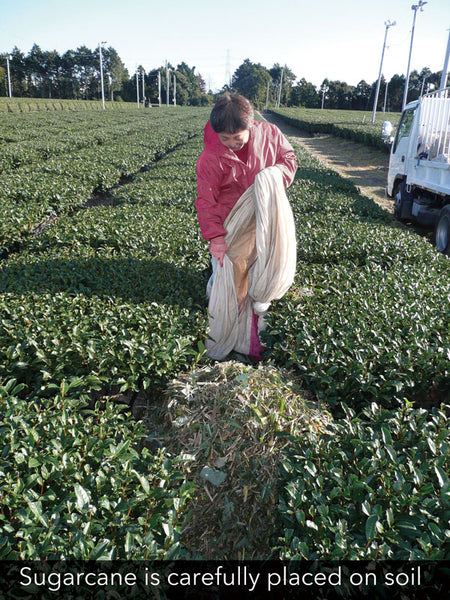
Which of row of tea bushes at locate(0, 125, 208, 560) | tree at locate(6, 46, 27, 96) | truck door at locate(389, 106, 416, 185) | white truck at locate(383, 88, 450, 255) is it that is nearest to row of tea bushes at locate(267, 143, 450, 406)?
row of tea bushes at locate(0, 125, 208, 560)

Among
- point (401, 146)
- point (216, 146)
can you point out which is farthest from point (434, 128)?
point (216, 146)

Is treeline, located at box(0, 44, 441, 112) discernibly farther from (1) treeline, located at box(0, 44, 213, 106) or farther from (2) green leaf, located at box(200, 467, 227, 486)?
(2) green leaf, located at box(200, 467, 227, 486)

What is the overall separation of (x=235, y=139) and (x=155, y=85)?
114 m

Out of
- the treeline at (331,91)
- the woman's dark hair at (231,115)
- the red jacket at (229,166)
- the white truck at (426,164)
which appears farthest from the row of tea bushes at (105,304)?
the treeline at (331,91)

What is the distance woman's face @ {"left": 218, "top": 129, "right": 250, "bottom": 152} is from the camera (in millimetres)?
3031

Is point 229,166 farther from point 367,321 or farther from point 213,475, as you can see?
point 213,475

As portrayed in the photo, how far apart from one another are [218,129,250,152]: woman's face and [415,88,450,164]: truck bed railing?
6.34 meters

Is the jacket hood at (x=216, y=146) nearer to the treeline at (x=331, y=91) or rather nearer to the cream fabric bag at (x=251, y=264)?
the cream fabric bag at (x=251, y=264)

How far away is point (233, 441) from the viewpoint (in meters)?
2.49

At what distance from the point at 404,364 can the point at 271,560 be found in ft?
5.48

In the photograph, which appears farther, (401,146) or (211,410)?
(401,146)

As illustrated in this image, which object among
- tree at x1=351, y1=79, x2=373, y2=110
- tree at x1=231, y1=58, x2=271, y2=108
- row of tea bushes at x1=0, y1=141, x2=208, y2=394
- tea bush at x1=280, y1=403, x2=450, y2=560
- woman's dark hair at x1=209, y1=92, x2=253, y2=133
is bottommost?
tea bush at x1=280, y1=403, x2=450, y2=560

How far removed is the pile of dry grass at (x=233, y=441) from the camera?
216 centimetres

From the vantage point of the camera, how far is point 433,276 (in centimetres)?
450
